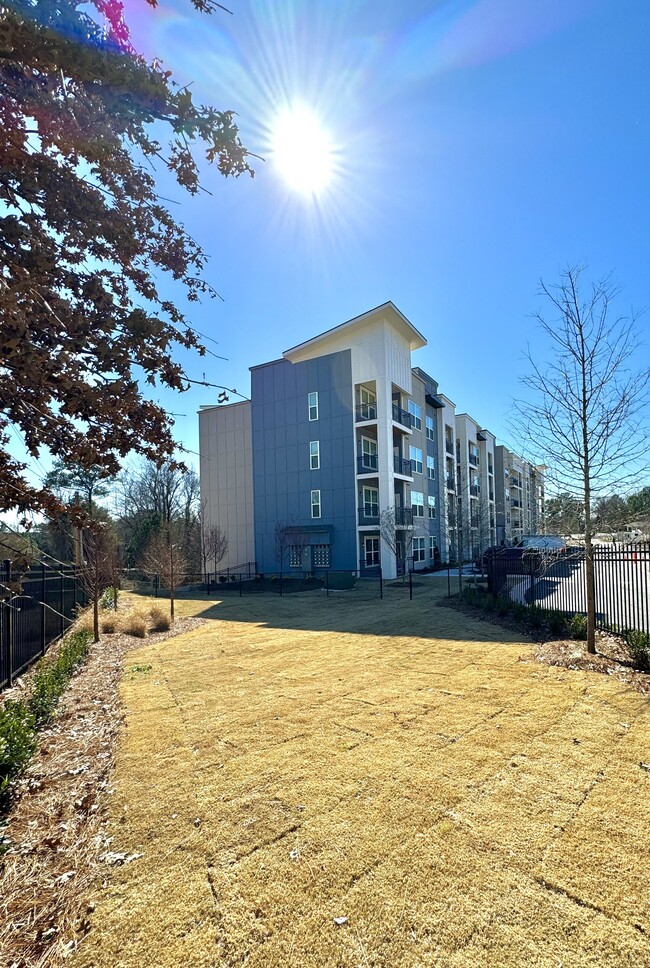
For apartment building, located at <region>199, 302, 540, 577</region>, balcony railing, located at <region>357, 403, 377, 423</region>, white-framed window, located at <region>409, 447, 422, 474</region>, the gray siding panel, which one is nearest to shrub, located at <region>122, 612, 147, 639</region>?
apartment building, located at <region>199, 302, 540, 577</region>

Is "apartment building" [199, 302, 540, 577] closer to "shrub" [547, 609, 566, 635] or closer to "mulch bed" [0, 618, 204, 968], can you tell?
"shrub" [547, 609, 566, 635]

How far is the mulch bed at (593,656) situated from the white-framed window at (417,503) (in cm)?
2193

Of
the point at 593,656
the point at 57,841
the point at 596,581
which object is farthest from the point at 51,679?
the point at 596,581

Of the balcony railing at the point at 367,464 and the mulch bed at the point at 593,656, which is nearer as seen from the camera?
the mulch bed at the point at 593,656

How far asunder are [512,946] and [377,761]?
6.72 ft

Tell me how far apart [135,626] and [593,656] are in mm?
11444

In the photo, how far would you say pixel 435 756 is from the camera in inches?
173

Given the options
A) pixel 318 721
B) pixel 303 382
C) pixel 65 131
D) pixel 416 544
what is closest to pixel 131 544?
pixel 303 382

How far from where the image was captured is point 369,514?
93.8 ft

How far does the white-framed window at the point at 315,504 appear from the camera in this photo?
29812 millimetres

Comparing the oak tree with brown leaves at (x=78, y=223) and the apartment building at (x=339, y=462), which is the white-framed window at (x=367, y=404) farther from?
the oak tree with brown leaves at (x=78, y=223)

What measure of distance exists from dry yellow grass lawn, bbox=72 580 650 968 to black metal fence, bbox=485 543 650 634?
9.47 feet

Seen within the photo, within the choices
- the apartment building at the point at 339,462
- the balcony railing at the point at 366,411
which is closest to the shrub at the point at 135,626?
the apartment building at the point at 339,462

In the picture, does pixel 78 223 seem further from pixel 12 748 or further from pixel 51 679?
pixel 51 679
